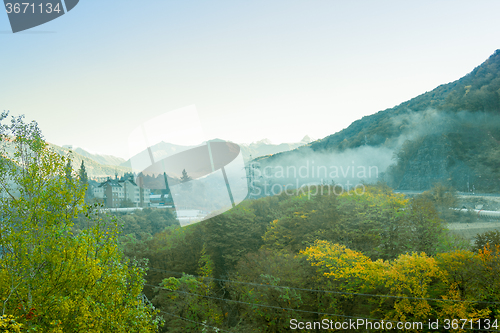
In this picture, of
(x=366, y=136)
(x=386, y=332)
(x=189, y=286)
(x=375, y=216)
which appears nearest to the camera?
(x=386, y=332)

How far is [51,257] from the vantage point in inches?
266

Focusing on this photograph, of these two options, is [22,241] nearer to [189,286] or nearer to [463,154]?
[189,286]

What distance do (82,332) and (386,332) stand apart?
624 inches

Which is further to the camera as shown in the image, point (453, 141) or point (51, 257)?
point (453, 141)

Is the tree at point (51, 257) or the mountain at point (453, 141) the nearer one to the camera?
the tree at point (51, 257)

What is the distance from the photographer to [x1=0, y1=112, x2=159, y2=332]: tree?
658cm

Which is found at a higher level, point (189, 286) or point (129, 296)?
point (129, 296)

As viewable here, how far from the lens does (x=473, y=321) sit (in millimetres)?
13617

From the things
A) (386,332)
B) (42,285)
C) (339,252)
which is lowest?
(386,332)

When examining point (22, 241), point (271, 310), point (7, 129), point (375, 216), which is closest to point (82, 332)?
point (22, 241)

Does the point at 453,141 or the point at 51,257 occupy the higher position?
the point at 453,141

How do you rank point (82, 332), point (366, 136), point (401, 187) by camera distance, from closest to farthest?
point (82, 332) → point (401, 187) → point (366, 136)

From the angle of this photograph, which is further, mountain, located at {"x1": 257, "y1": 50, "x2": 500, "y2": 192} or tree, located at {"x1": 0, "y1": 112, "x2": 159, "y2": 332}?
mountain, located at {"x1": 257, "y1": 50, "x2": 500, "y2": 192}

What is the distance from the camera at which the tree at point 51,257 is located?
658 centimetres
